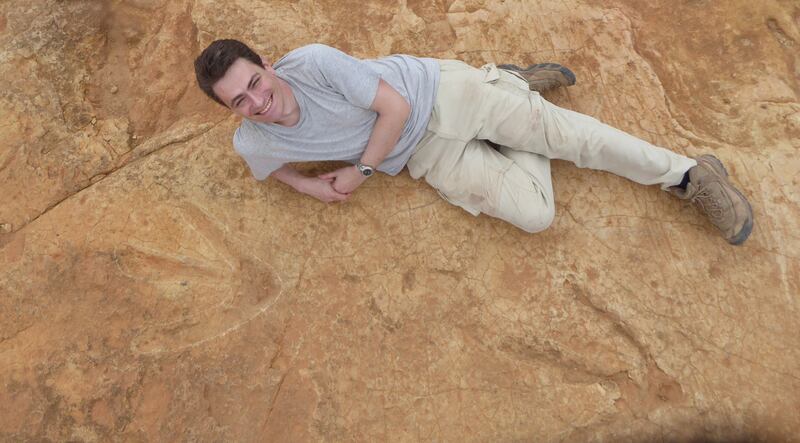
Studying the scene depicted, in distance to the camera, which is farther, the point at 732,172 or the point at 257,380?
the point at 732,172

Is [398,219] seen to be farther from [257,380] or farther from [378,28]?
[378,28]

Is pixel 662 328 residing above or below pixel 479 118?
below

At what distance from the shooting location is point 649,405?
2.15 m

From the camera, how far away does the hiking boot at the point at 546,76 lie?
246 centimetres

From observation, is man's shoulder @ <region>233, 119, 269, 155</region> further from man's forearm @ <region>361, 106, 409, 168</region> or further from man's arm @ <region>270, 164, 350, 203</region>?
man's forearm @ <region>361, 106, 409, 168</region>

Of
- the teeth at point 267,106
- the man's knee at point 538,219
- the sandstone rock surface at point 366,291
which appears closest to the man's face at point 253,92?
the teeth at point 267,106

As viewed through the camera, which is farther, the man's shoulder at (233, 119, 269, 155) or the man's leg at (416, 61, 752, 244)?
the man's leg at (416, 61, 752, 244)

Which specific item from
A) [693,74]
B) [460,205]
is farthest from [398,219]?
[693,74]

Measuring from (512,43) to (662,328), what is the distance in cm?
165

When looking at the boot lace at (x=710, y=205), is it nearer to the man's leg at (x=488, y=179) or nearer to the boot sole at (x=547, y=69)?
the man's leg at (x=488, y=179)

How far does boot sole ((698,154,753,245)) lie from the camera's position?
7.26ft

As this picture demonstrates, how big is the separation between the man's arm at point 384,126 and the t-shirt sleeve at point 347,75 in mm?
36

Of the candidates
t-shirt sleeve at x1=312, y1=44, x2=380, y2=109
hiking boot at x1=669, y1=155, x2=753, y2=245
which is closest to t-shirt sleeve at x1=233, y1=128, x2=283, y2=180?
t-shirt sleeve at x1=312, y1=44, x2=380, y2=109

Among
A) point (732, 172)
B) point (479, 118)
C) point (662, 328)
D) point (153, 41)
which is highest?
point (153, 41)
